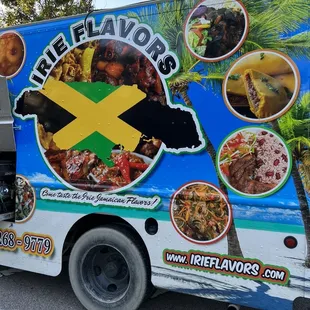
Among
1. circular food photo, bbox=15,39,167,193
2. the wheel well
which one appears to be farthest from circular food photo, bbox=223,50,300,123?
the wheel well

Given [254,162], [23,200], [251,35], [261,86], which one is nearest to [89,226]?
[23,200]

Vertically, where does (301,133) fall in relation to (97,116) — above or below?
below

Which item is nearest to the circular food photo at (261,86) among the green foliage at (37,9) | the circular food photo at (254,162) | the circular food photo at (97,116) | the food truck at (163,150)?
the food truck at (163,150)

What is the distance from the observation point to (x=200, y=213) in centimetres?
322

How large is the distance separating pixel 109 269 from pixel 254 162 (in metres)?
1.87

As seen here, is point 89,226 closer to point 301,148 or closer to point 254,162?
point 254,162

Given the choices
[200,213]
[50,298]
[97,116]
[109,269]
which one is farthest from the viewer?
[50,298]

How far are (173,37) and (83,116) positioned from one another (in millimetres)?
1151

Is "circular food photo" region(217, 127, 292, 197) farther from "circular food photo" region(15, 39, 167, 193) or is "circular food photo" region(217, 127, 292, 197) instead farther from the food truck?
"circular food photo" region(15, 39, 167, 193)

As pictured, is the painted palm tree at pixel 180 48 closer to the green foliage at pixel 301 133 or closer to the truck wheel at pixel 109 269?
the green foliage at pixel 301 133

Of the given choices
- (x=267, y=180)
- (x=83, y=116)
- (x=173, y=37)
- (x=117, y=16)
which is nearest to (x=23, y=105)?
(x=83, y=116)

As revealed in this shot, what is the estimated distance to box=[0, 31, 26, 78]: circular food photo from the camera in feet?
13.4

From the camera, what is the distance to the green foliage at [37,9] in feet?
39.1

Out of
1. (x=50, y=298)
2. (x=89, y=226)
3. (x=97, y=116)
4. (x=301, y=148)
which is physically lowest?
(x=50, y=298)
